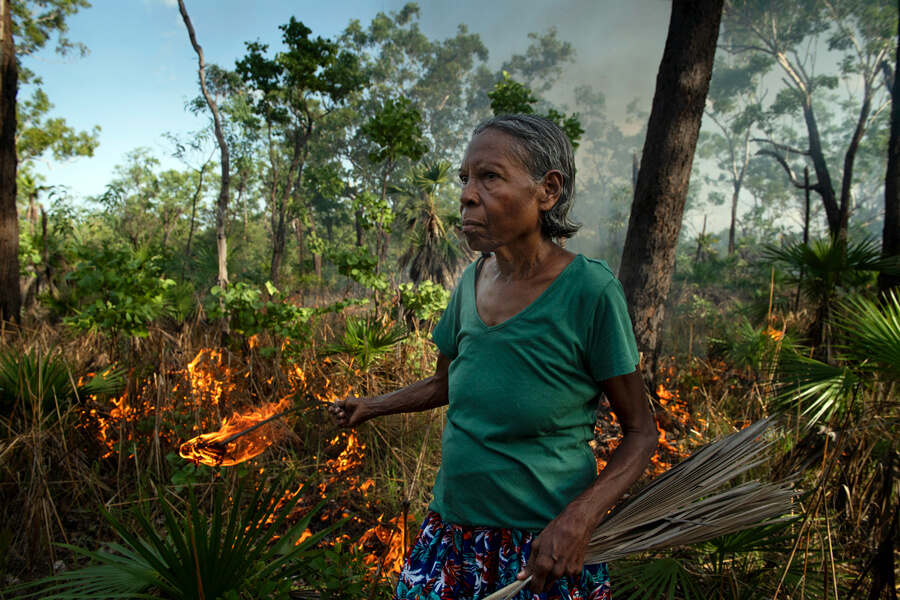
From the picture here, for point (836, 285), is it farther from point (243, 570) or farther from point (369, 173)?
point (369, 173)

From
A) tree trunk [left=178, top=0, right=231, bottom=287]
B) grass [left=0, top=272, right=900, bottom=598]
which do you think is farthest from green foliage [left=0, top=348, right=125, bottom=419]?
tree trunk [left=178, top=0, right=231, bottom=287]

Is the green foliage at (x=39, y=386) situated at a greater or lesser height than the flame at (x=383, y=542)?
greater

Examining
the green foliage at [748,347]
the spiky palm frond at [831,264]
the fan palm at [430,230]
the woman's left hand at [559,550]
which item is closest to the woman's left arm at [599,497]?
the woman's left hand at [559,550]

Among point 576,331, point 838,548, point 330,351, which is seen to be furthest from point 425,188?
point 576,331

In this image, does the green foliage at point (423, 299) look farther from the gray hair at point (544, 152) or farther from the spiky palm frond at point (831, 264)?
the gray hair at point (544, 152)

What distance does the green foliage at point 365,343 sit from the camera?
14.1 ft

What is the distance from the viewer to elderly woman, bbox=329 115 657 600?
106cm

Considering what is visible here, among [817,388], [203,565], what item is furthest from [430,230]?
[203,565]

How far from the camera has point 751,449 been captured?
1.29 m

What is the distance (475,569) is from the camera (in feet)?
3.69

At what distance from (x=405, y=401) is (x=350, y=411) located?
16cm

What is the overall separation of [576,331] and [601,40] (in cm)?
9205

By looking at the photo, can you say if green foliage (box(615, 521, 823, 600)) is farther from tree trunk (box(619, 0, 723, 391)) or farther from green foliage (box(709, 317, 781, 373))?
green foliage (box(709, 317, 781, 373))

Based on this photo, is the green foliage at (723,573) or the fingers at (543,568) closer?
the fingers at (543,568)
